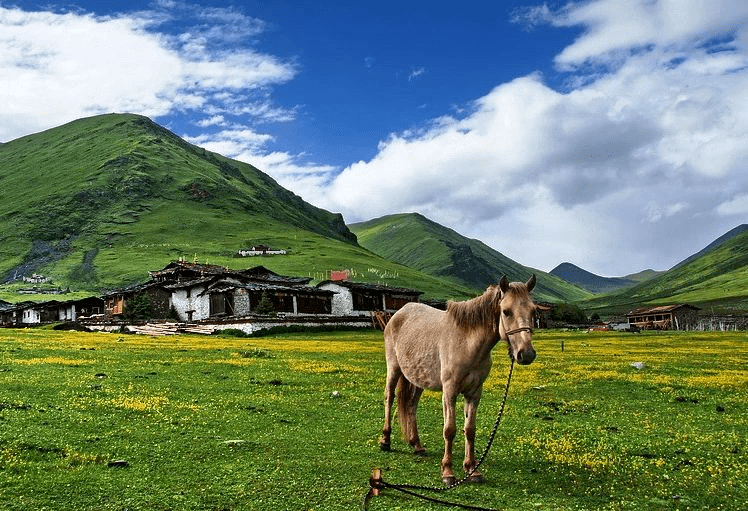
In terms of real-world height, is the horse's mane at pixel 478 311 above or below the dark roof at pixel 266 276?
below

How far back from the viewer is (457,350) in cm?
1198

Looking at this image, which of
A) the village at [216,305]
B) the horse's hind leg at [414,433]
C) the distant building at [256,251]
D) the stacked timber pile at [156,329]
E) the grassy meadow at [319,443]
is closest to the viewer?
the grassy meadow at [319,443]

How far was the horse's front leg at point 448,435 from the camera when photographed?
37.4ft

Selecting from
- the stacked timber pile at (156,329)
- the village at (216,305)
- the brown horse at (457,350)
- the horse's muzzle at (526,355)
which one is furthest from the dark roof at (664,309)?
the horse's muzzle at (526,355)

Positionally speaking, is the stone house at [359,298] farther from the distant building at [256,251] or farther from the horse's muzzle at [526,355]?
the distant building at [256,251]

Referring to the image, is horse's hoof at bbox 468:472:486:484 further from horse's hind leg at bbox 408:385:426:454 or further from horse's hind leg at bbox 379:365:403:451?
horse's hind leg at bbox 379:365:403:451

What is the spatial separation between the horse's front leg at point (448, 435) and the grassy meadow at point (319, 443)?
0.43 metres

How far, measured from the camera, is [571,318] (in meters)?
137

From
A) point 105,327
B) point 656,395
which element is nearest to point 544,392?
point 656,395

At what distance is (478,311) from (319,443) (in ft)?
19.5

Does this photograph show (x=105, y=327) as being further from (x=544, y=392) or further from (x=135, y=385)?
(x=544, y=392)

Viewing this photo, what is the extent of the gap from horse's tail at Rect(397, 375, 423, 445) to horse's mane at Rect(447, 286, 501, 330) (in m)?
3.03

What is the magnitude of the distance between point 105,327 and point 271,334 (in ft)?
74.9

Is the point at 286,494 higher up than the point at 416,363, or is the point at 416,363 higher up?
the point at 416,363
